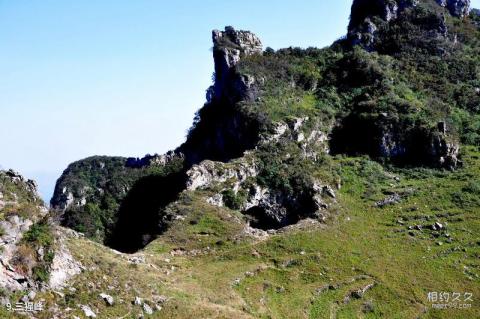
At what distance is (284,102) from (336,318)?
57.7 meters

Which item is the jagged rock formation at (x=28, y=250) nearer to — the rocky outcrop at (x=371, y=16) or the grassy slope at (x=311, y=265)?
the grassy slope at (x=311, y=265)

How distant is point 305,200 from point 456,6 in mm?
87438

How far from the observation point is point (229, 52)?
118 m

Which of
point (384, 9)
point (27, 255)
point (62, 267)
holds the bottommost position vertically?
point (62, 267)

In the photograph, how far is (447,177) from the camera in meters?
86.5

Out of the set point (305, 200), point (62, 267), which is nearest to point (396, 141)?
point (305, 200)

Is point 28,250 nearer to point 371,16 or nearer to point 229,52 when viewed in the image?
point 229,52

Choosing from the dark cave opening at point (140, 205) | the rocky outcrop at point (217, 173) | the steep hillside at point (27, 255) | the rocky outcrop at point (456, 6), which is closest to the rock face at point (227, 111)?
the dark cave opening at point (140, 205)

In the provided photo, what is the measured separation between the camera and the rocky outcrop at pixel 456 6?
137000 mm

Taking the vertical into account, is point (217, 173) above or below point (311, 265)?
above

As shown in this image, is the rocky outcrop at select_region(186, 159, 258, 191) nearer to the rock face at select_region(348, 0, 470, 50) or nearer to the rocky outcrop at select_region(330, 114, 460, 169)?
the rocky outcrop at select_region(330, 114, 460, 169)

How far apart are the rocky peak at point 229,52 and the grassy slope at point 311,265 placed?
43.1 meters

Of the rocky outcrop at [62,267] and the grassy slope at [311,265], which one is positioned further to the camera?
the grassy slope at [311,265]

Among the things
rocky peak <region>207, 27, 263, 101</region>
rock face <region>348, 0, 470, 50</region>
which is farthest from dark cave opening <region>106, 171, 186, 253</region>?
rock face <region>348, 0, 470, 50</region>
